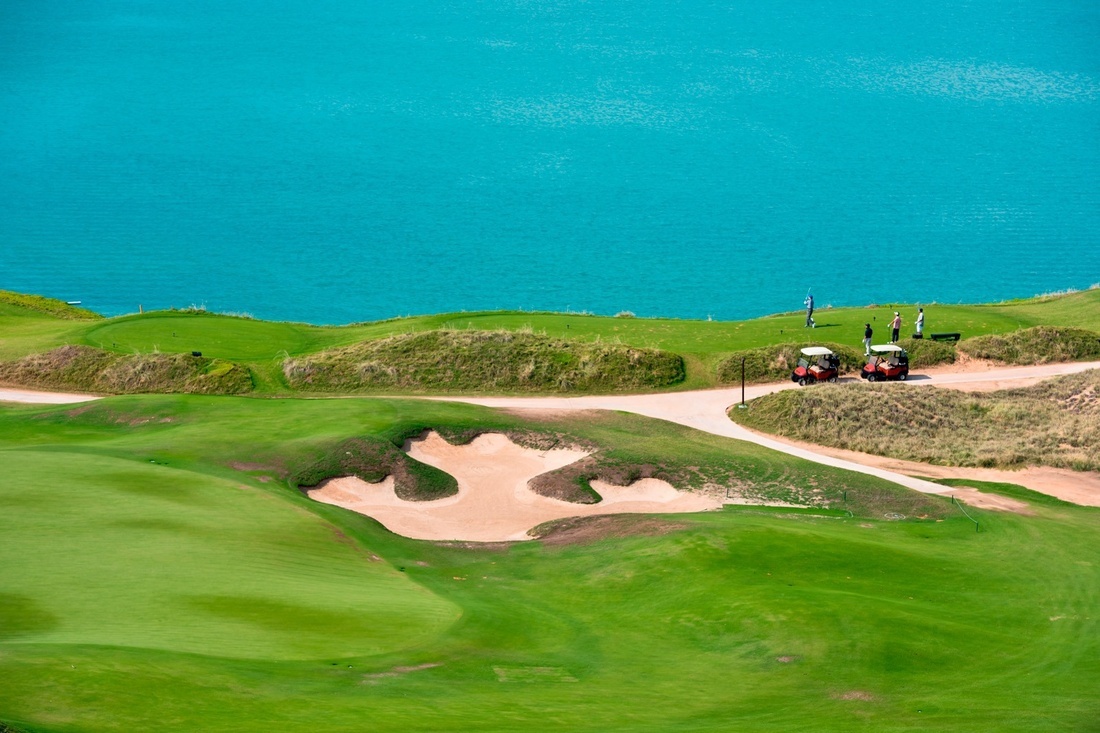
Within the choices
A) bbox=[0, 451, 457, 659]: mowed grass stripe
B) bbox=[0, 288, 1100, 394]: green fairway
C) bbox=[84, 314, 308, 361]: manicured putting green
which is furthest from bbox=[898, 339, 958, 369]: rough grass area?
bbox=[0, 451, 457, 659]: mowed grass stripe

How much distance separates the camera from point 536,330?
6750 centimetres

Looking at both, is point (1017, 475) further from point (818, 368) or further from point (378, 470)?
point (378, 470)

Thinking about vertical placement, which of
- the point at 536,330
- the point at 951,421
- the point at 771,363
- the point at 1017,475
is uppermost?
the point at 536,330

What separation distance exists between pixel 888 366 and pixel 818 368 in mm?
3523

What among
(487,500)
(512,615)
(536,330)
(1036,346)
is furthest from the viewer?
(536,330)

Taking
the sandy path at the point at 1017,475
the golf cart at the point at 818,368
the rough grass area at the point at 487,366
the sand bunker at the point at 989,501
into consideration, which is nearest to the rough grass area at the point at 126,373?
the rough grass area at the point at 487,366

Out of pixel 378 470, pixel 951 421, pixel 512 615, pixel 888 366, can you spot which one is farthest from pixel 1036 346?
pixel 512 615

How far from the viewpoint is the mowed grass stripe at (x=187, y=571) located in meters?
26.1

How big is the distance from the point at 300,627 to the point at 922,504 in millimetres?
26504

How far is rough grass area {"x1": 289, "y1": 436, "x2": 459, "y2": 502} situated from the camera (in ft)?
149

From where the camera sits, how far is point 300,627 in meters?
27.4

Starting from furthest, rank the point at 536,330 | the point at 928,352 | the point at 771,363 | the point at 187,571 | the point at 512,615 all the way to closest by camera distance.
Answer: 1. the point at 536,330
2. the point at 928,352
3. the point at 771,363
4. the point at 512,615
5. the point at 187,571

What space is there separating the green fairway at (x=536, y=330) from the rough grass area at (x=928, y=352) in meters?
2.55

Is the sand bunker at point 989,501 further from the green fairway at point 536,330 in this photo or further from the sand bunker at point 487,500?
the green fairway at point 536,330
